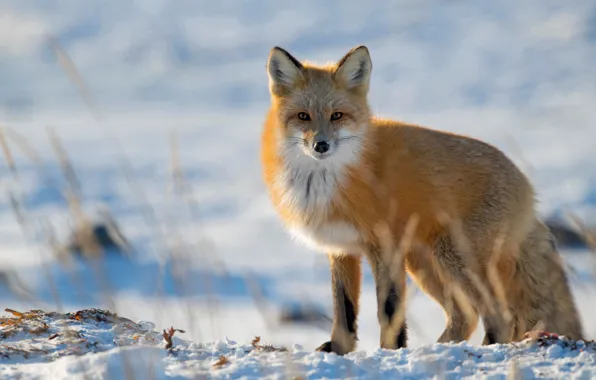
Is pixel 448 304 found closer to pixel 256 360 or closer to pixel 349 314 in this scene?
pixel 349 314

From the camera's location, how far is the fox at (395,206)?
4.42 metres

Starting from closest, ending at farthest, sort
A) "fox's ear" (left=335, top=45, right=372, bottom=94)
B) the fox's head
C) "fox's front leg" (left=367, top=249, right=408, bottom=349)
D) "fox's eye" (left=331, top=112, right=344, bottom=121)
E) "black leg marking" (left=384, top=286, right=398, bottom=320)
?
"fox's front leg" (left=367, top=249, right=408, bottom=349) < "black leg marking" (left=384, top=286, right=398, bottom=320) < the fox's head < "fox's eye" (left=331, top=112, right=344, bottom=121) < "fox's ear" (left=335, top=45, right=372, bottom=94)

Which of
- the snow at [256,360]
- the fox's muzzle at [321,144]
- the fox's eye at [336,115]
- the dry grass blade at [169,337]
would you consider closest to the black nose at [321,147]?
the fox's muzzle at [321,144]

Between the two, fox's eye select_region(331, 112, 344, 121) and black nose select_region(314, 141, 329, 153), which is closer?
black nose select_region(314, 141, 329, 153)

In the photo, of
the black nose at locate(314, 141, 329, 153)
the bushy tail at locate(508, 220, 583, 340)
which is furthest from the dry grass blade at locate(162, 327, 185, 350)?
the bushy tail at locate(508, 220, 583, 340)

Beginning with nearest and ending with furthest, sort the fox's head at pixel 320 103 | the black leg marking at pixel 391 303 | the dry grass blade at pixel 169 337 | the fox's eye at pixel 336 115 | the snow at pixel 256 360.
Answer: the snow at pixel 256 360 → the dry grass blade at pixel 169 337 → the black leg marking at pixel 391 303 → the fox's head at pixel 320 103 → the fox's eye at pixel 336 115

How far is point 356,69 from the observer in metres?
4.87

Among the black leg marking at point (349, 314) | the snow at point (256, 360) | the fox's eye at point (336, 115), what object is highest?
the fox's eye at point (336, 115)

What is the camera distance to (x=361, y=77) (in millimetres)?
4910

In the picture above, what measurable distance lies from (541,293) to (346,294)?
123cm

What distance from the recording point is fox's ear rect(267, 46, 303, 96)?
4.80m

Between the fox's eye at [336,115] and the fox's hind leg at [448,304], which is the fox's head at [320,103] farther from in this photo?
the fox's hind leg at [448,304]

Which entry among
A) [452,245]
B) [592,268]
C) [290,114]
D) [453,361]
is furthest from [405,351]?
[290,114]

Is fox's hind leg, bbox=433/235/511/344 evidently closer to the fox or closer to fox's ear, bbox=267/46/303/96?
the fox
